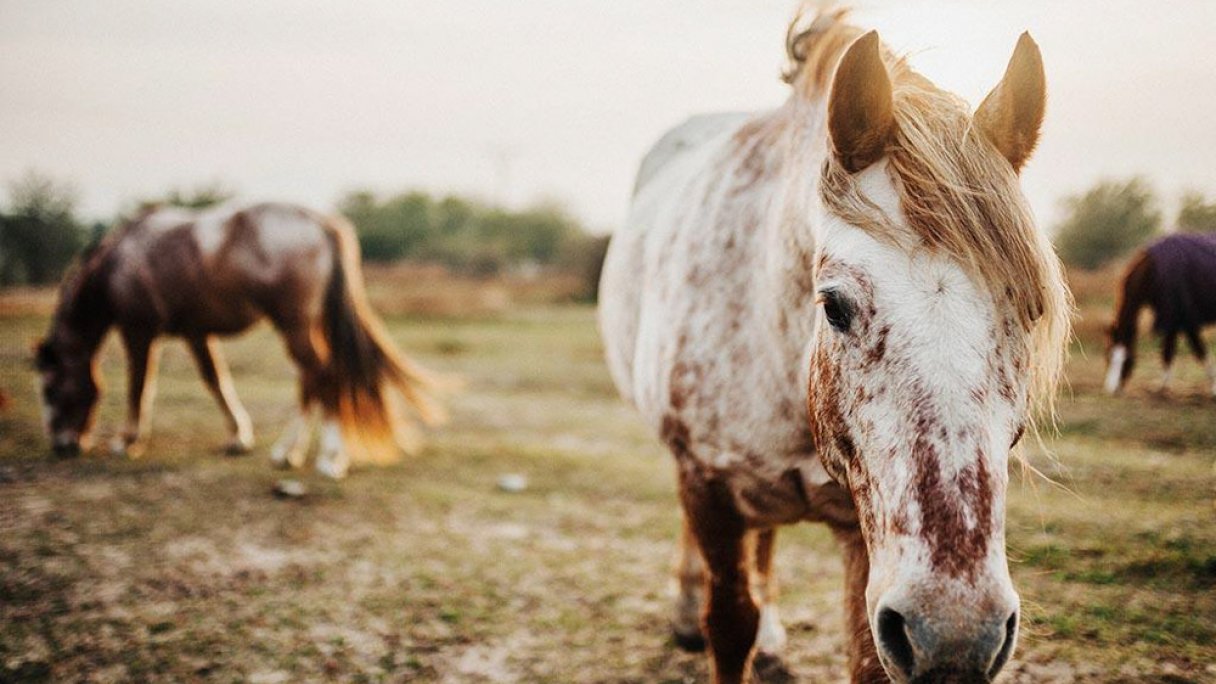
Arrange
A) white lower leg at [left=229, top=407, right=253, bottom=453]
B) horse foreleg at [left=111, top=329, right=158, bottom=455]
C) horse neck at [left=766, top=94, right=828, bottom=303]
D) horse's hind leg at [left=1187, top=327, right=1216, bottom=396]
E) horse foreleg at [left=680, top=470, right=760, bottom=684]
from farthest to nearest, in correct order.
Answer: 1. horse's hind leg at [left=1187, top=327, right=1216, bottom=396]
2. white lower leg at [left=229, top=407, right=253, bottom=453]
3. horse foreleg at [left=111, top=329, right=158, bottom=455]
4. horse foreleg at [left=680, top=470, right=760, bottom=684]
5. horse neck at [left=766, top=94, right=828, bottom=303]

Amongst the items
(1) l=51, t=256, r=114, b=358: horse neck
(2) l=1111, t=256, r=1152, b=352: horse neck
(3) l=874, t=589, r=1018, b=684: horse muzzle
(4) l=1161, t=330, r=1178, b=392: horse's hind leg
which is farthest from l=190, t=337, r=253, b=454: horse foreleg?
(4) l=1161, t=330, r=1178, b=392: horse's hind leg

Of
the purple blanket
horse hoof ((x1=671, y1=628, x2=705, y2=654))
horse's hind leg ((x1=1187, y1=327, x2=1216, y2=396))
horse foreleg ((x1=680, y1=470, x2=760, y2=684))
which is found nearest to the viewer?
horse foreleg ((x1=680, y1=470, x2=760, y2=684))

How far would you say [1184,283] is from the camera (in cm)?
668

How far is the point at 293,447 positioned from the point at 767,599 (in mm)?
4566

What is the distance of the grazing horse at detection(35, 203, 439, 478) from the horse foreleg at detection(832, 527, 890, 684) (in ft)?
15.4

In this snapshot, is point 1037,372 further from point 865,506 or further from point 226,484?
point 226,484

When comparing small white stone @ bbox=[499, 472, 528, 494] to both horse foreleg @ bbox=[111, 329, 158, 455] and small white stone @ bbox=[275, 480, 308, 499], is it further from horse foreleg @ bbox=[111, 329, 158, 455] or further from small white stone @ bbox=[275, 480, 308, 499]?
horse foreleg @ bbox=[111, 329, 158, 455]

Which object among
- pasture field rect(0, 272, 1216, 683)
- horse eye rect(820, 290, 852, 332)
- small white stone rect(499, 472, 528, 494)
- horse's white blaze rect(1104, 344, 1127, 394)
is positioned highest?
horse eye rect(820, 290, 852, 332)

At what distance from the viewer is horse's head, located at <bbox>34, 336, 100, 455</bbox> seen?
598cm

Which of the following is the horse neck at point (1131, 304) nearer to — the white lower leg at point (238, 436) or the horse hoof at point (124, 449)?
the white lower leg at point (238, 436)

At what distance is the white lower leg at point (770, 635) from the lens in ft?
9.09

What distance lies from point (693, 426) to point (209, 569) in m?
3.18

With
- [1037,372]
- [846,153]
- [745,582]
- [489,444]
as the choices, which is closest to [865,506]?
[1037,372]

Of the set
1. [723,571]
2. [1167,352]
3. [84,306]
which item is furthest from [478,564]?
[1167,352]
